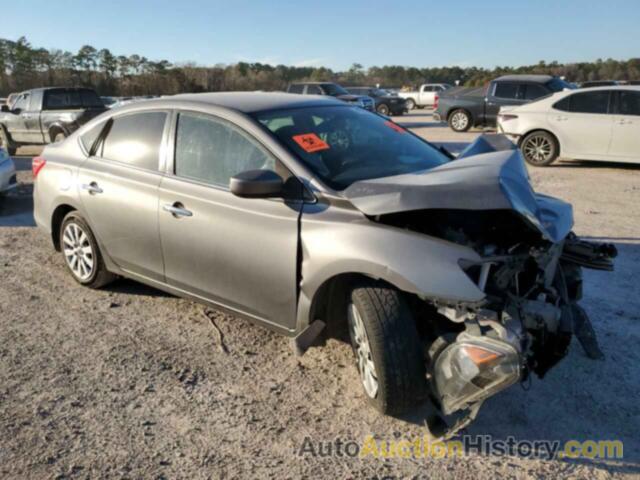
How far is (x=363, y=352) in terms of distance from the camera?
10.1 ft

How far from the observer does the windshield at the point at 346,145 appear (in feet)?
11.1

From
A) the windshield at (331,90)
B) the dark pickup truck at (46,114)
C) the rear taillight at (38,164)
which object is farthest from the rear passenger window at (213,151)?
the windshield at (331,90)

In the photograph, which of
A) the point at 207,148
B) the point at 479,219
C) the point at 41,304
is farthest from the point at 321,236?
the point at 41,304

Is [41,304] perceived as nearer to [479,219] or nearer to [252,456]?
[252,456]

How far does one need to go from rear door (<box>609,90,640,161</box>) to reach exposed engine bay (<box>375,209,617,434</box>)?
7757 mm

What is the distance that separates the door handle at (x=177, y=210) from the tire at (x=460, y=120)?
16144 mm

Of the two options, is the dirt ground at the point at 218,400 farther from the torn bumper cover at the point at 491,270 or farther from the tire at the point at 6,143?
the tire at the point at 6,143

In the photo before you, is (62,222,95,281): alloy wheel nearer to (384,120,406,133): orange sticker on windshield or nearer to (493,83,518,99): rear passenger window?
(384,120,406,133): orange sticker on windshield

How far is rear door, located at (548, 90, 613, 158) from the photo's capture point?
10.1 meters

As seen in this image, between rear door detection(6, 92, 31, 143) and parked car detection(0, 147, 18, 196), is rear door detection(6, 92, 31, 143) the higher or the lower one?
the higher one

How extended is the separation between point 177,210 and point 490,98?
15133mm

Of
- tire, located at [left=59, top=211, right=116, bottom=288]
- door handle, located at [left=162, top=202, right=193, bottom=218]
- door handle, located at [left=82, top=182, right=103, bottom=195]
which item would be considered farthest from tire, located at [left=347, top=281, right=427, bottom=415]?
tire, located at [left=59, top=211, right=116, bottom=288]

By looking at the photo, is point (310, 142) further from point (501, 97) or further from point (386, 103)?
point (386, 103)

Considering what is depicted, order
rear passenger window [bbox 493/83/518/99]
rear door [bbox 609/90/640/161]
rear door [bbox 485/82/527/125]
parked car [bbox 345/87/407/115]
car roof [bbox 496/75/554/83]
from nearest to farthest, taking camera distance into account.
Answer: rear door [bbox 609/90/640/161]
car roof [bbox 496/75/554/83]
rear door [bbox 485/82/527/125]
rear passenger window [bbox 493/83/518/99]
parked car [bbox 345/87/407/115]
